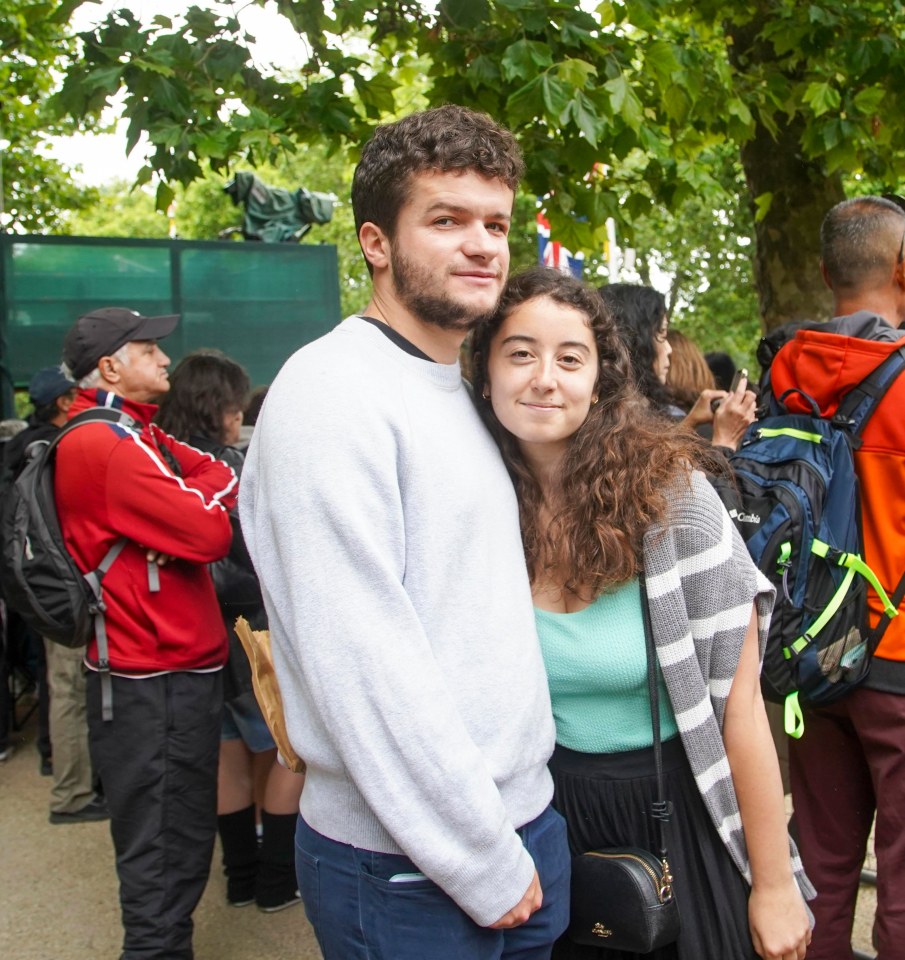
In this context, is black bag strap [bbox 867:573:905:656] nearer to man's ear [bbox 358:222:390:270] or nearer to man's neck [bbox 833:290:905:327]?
man's neck [bbox 833:290:905:327]

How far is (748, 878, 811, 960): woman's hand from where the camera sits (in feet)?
6.70

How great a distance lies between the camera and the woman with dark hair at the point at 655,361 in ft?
10.6

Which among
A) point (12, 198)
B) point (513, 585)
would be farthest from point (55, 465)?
point (12, 198)

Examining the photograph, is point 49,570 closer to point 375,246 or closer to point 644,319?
point 375,246

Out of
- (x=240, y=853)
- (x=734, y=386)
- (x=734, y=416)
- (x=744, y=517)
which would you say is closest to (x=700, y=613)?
(x=744, y=517)

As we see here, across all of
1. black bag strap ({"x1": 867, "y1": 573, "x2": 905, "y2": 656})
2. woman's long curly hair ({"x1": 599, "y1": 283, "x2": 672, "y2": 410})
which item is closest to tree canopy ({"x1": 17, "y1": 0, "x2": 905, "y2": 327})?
woman's long curly hair ({"x1": 599, "y1": 283, "x2": 672, "y2": 410})

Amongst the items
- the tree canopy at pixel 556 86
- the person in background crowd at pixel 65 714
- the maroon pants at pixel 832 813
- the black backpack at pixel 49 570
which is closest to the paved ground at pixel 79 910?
the person in background crowd at pixel 65 714

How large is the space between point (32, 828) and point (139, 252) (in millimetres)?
3798

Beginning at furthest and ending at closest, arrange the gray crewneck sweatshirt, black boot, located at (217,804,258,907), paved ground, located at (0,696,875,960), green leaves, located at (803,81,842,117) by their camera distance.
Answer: green leaves, located at (803,81,842,117) < black boot, located at (217,804,258,907) < paved ground, located at (0,696,875,960) < the gray crewneck sweatshirt

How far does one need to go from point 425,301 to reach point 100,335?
2094mm

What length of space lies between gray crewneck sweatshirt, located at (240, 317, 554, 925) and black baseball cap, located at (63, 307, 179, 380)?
6.21 feet

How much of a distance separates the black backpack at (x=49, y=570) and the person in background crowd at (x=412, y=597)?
1.57 m

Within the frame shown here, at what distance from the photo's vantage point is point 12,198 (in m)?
11.7

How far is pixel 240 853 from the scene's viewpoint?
4.22 meters
